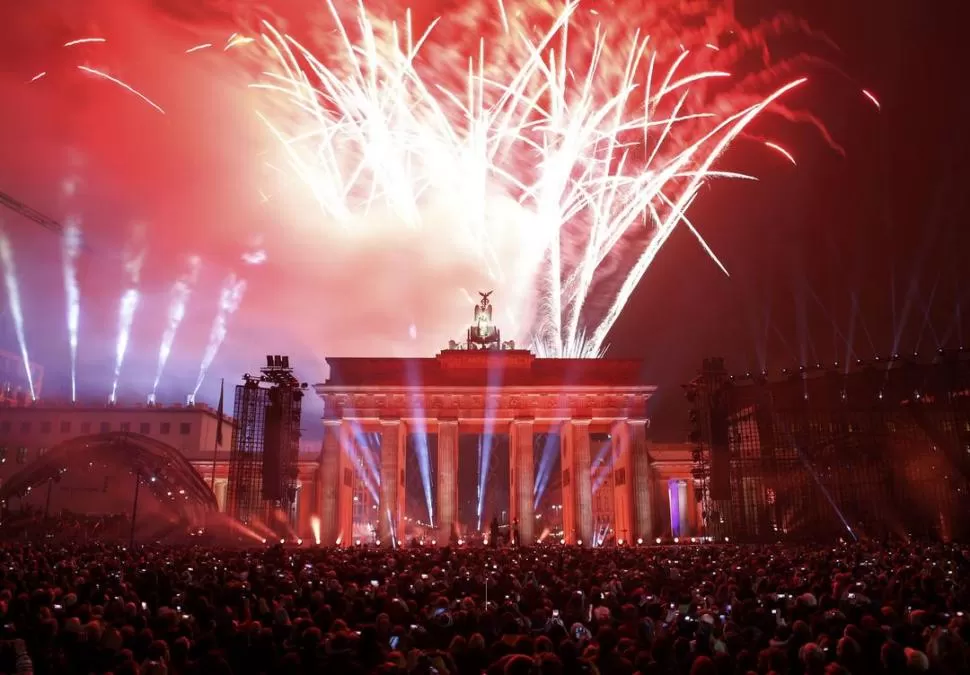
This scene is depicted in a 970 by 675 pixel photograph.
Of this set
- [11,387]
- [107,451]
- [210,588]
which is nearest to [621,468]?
[107,451]

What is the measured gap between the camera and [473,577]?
689 inches

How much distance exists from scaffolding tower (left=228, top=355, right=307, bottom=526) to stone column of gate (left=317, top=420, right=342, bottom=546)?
8.18 metres

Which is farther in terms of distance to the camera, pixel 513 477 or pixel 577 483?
pixel 513 477

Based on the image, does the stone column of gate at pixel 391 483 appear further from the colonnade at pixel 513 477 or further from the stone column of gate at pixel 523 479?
the stone column of gate at pixel 523 479

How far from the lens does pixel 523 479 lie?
190ft

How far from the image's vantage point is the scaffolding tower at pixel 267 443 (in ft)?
143

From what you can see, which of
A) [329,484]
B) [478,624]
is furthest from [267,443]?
[478,624]

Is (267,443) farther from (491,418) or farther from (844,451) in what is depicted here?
(844,451)

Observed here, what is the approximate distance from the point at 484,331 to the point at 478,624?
179 ft

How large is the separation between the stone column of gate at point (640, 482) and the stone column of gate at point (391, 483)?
18.9 m

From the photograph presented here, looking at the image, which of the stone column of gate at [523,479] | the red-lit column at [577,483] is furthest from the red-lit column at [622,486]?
the stone column of gate at [523,479]

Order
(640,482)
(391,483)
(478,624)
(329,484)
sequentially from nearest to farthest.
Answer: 1. (478,624)
2. (329,484)
3. (640,482)
4. (391,483)

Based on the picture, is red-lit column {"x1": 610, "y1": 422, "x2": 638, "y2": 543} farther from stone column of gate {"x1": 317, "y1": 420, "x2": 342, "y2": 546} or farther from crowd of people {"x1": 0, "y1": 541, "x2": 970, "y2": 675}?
crowd of people {"x1": 0, "y1": 541, "x2": 970, "y2": 675}

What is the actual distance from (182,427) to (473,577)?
80.9m
